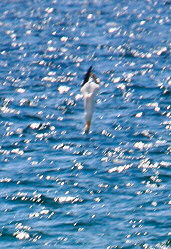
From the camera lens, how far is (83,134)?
46.8 m

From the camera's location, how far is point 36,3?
79.3 meters

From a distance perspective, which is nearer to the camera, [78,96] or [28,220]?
[28,220]

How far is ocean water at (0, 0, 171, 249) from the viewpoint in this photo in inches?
1442

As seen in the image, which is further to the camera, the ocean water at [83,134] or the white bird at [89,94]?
the ocean water at [83,134]

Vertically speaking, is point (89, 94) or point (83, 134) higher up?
point (89, 94)

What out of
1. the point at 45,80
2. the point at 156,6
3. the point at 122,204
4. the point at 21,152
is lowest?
the point at 122,204

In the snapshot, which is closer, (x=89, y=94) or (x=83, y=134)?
(x=89, y=94)

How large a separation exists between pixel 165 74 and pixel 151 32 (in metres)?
11.8

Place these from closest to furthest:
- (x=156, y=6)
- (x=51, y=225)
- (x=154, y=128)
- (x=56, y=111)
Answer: (x=51, y=225), (x=154, y=128), (x=56, y=111), (x=156, y=6)

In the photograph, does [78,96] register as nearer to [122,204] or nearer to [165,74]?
[165,74]

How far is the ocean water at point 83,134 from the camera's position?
36.6 metres

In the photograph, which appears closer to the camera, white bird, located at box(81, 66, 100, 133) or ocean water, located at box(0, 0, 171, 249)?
white bird, located at box(81, 66, 100, 133)

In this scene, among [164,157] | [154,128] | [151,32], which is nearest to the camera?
[164,157]

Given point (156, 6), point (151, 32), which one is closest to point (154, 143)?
point (151, 32)
